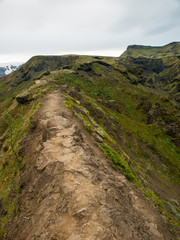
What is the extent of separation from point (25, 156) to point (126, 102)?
6004 centimetres

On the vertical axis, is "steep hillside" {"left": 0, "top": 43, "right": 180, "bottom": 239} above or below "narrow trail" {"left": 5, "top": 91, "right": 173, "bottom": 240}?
below

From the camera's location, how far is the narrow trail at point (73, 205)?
608cm

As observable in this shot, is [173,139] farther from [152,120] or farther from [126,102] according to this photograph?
[126,102]

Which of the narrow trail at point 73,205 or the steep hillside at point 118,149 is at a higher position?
the narrow trail at point 73,205

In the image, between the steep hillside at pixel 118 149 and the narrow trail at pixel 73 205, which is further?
the steep hillside at pixel 118 149

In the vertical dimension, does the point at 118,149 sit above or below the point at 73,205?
below

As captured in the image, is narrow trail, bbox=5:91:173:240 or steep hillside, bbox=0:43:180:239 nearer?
narrow trail, bbox=5:91:173:240

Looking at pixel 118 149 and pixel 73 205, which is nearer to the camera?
pixel 73 205

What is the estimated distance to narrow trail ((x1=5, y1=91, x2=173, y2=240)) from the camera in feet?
19.9

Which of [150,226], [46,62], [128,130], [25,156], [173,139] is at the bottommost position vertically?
[173,139]

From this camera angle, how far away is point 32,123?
18.3 meters

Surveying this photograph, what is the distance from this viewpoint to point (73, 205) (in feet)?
22.5

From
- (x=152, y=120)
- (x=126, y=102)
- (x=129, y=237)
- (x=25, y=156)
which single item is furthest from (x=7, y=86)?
(x=129, y=237)

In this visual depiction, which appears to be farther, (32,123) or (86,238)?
(32,123)
